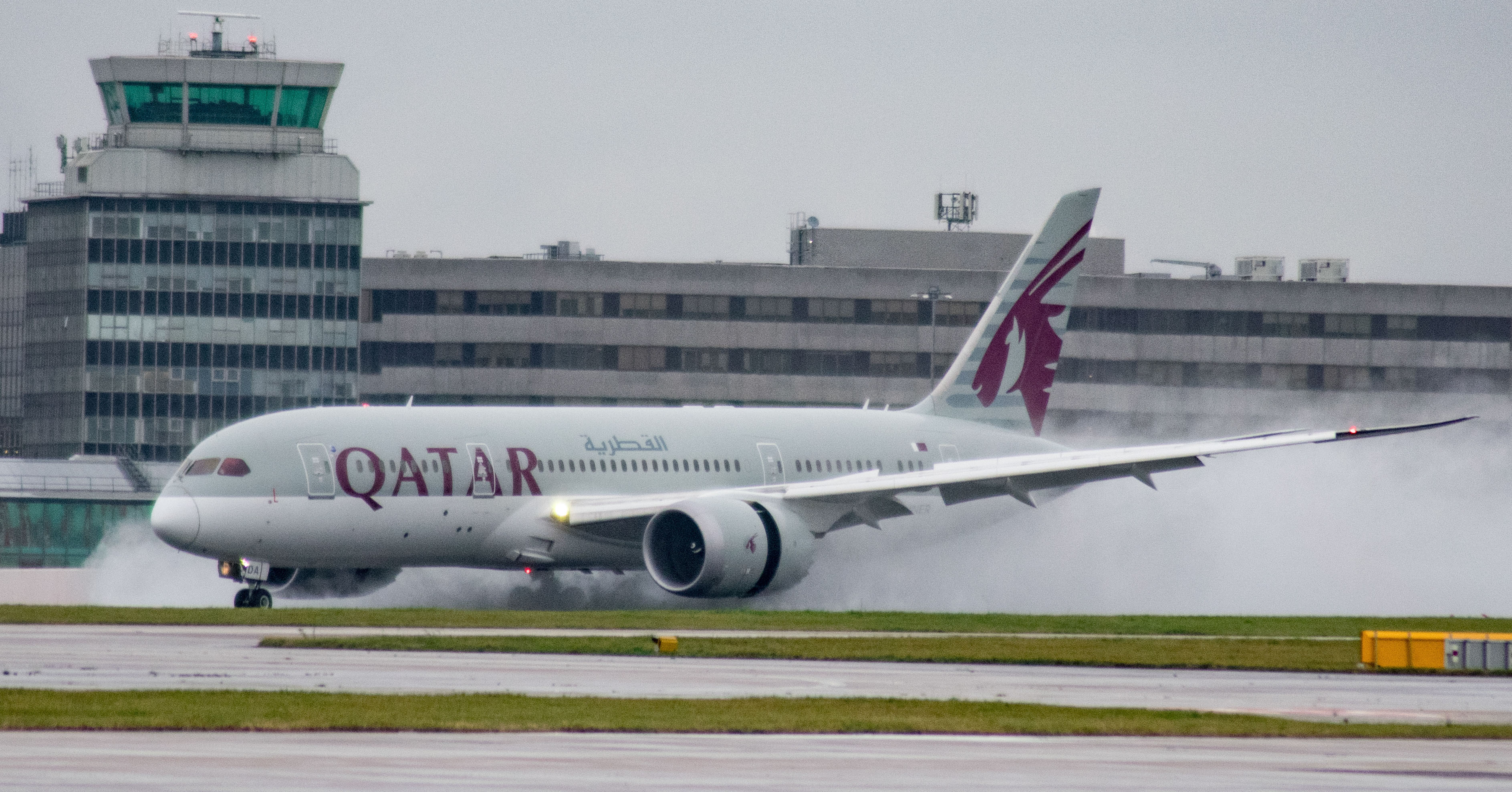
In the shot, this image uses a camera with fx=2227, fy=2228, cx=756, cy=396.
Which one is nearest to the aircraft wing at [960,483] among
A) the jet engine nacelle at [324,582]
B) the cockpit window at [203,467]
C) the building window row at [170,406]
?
the jet engine nacelle at [324,582]

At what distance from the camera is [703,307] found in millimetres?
108875

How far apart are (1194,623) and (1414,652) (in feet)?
37.9

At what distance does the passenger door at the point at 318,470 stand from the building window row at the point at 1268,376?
6633cm

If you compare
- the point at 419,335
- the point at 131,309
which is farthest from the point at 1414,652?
the point at 131,309

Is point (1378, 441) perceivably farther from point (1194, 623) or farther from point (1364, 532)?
point (1194, 623)

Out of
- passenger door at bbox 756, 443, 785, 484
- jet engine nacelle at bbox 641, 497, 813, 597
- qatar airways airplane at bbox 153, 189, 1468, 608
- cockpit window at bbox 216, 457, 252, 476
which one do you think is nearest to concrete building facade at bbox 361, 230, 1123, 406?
qatar airways airplane at bbox 153, 189, 1468, 608

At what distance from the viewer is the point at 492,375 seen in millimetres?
109750

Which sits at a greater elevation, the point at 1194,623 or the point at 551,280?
the point at 551,280

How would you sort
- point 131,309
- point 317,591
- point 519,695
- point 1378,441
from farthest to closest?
point 131,309 < point 1378,441 < point 317,591 < point 519,695

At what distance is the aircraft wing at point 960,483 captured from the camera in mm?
44594

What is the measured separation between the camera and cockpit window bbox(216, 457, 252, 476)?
138 ft

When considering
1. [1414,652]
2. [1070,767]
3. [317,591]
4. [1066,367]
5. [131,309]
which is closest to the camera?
[1070,767]

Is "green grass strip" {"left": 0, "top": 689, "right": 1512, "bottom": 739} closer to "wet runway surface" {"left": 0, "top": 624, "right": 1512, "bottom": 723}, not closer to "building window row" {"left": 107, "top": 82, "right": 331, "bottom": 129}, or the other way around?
"wet runway surface" {"left": 0, "top": 624, "right": 1512, "bottom": 723}

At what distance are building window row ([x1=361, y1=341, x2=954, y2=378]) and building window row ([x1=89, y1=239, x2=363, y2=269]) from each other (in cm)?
1095
